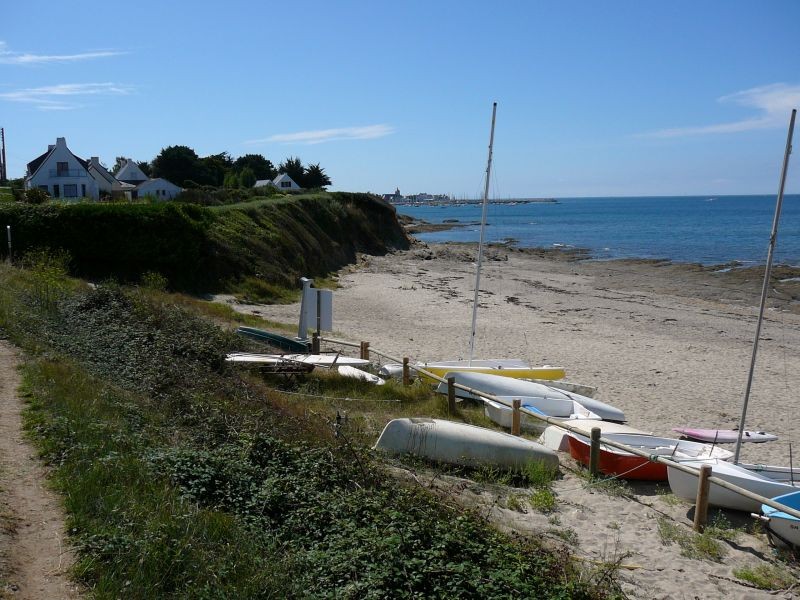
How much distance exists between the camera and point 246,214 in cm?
3800

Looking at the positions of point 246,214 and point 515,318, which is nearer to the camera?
point 515,318

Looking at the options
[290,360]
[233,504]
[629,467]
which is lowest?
[629,467]

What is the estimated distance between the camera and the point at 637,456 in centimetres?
1120

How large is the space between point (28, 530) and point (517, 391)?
37.2 ft

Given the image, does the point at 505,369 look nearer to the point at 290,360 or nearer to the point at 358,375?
the point at 358,375

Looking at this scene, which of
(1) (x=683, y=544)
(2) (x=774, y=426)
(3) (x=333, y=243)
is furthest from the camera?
(3) (x=333, y=243)

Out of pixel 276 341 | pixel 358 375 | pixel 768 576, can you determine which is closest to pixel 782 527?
pixel 768 576

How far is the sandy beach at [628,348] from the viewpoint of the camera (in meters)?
8.73

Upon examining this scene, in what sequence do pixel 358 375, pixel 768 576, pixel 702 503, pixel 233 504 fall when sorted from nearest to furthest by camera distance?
1. pixel 233 504
2. pixel 768 576
3. pixel 702 503
4. pixel 358 375

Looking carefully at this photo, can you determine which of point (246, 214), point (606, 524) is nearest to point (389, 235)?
point (246, 214)

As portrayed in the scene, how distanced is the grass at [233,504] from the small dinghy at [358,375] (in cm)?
418

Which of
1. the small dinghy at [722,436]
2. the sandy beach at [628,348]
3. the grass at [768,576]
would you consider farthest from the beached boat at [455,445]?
the small dinghy at [722,436]

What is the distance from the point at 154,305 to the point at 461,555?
1194 centimetres

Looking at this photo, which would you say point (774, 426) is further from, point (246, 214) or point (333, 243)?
point (333, 243)
